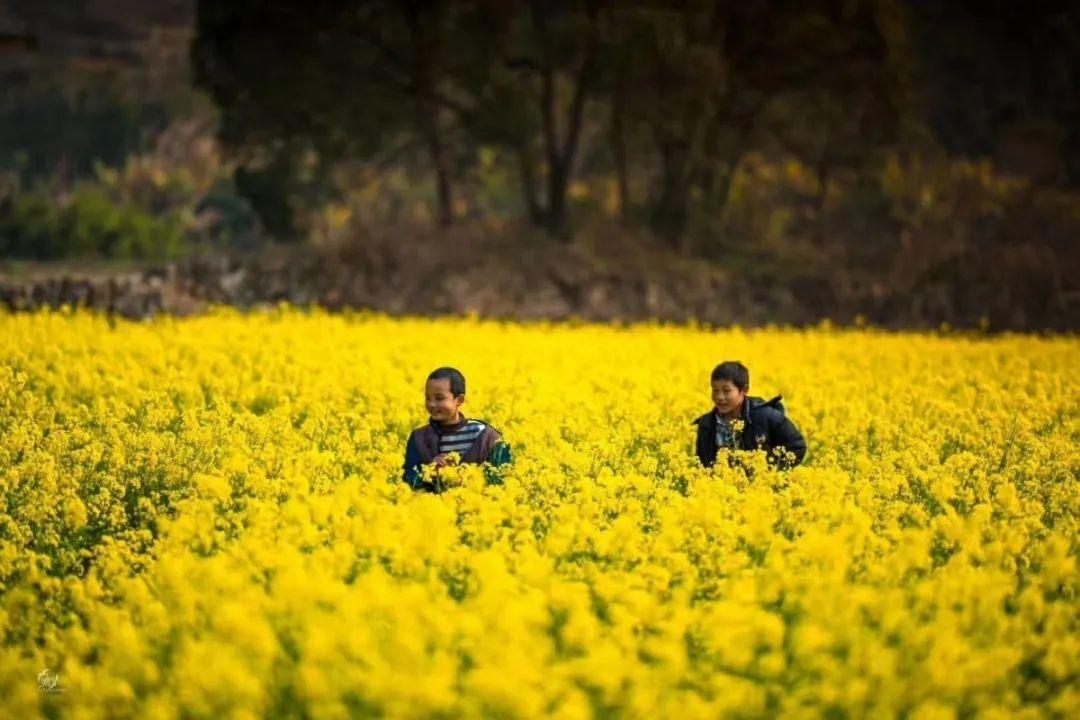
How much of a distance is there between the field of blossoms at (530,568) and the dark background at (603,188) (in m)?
13.5

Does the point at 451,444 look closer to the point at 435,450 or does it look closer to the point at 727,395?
the point at 435,450

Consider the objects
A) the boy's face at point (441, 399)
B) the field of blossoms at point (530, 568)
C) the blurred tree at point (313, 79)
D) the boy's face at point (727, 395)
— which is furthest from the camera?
the blurred tree at point (313, 79)

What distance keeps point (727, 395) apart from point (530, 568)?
2.59m

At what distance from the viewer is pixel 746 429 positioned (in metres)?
8.50

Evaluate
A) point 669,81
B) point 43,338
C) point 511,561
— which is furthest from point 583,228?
point 511,561

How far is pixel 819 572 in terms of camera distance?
6117 millimetres

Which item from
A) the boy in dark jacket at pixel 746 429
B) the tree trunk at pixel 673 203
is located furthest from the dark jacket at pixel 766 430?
the tree trunk at pixel 673 203

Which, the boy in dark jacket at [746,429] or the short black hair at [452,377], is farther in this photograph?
the boy in dark jacket at [746,429]

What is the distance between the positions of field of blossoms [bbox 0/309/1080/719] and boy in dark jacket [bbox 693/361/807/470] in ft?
0.52

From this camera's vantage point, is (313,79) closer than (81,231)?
Yes

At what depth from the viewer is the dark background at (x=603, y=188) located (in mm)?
26609

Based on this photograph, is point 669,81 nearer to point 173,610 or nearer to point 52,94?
point 173,610

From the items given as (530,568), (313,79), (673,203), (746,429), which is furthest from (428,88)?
(530,568)

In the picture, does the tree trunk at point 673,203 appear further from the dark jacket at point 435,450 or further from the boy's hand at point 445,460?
Answer: the boy's hand at point 445,460
